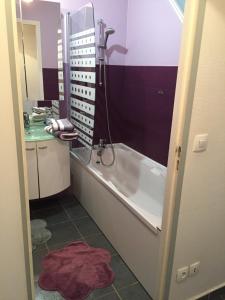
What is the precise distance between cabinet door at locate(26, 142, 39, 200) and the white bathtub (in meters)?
0.52

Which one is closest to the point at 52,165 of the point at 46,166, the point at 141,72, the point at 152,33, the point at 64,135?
the point at 46,166

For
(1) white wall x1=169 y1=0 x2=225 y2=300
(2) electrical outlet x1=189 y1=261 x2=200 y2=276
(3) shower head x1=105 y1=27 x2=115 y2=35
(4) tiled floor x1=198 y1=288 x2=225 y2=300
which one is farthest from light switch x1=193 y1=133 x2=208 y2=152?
(3) shower head x1=105 y1=27 x2=115 y2=35

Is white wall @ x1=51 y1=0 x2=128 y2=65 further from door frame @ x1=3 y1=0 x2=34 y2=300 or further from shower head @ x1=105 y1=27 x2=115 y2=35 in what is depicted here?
door frame @ x1=3 y1=0 x2=34 y2=300

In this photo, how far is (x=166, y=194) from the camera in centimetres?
142

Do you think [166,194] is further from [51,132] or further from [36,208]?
[36,208]

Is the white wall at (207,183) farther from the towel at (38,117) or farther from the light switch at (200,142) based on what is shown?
the towel at (38,117)

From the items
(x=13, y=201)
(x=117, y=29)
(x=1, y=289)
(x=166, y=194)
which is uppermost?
(x=117, y=29)

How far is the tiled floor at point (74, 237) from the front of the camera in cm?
178

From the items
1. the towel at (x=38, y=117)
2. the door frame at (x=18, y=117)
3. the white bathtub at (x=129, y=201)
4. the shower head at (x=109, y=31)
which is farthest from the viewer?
the towel at (x=38, y=117)

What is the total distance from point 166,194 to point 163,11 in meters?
1.81

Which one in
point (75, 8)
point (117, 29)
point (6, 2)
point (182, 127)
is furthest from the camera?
point (117, 29)

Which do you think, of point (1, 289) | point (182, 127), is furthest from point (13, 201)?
point (182, 127)

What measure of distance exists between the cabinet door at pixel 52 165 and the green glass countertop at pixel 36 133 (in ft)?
0.15

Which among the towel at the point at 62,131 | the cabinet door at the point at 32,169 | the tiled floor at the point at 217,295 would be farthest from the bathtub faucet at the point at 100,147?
the tiled floor at the point at 217,295
